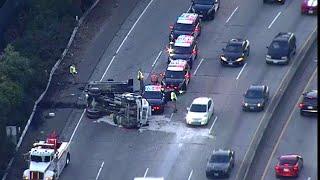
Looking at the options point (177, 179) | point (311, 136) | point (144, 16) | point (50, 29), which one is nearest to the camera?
point (177, 179)

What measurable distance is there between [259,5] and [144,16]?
994cm

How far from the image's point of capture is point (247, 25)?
120 m

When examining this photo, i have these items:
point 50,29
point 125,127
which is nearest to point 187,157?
point 125,127

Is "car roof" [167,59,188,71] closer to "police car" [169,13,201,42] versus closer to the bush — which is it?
"police car" [169,13,201,42]

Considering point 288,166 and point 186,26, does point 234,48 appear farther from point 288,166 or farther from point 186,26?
point 288,166

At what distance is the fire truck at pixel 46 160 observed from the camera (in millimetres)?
95938

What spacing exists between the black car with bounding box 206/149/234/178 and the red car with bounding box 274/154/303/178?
124 inches

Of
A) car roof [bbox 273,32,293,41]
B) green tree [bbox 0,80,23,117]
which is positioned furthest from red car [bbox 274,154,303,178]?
green tree [bbox 0,80,23,117]

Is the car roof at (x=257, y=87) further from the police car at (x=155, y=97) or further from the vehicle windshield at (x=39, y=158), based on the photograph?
the vehicle windshield at (x=39, y=158)

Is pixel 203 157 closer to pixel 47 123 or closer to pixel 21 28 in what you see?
pixel 47 123

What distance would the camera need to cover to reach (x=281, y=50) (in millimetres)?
111688

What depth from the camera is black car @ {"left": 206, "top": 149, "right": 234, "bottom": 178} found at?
9538 cm

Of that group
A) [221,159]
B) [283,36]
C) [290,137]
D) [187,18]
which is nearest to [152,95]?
[290,137]

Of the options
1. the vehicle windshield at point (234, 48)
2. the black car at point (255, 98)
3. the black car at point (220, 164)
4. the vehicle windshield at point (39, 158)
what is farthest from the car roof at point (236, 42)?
the vehicle windshield at point (39, 158)
